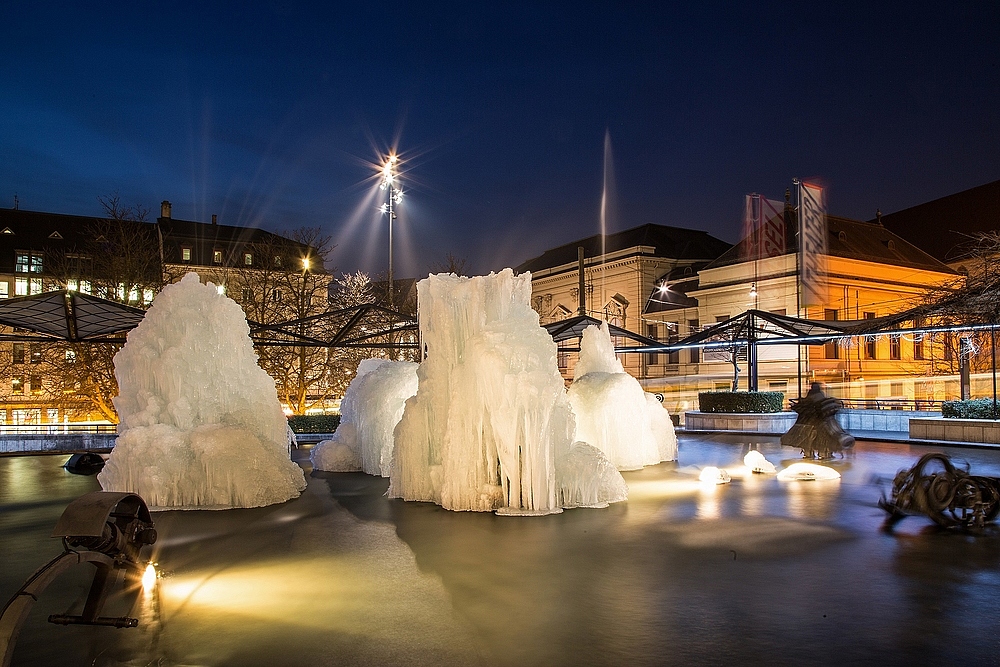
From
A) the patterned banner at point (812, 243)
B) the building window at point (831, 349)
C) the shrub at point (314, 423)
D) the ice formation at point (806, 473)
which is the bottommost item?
the ice formation at point (806, 473)

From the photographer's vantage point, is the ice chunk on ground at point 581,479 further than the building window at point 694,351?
No

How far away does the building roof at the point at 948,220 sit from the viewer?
5547cm

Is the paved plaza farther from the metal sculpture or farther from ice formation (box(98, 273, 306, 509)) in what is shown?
ice formation (box(98, 273, 306, 509))

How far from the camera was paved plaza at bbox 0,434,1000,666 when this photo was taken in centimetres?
609

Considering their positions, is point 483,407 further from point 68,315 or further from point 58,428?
point 58,428

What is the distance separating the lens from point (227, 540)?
10.6 metres

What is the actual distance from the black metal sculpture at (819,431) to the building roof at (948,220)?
4232 centimetres

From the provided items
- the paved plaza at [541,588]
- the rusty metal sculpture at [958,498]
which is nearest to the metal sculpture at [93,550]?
the paved plaza at [541,588]

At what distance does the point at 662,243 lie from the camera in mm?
65500

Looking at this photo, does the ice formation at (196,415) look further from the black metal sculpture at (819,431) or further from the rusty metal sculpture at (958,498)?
the black metal sculpture at (819,431)

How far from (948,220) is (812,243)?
99.5 ft

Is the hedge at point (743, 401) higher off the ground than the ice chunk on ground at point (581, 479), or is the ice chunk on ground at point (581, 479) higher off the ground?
the hedge at point (743, 401)

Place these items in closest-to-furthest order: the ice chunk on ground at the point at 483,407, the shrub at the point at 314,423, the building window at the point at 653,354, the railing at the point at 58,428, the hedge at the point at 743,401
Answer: the ice chunk on ground at the point at 483,407, the railing at the point at 58,428, the shrub at the point at 314,423, the hedge at the point at 743,401, the building window at the point at 653,354

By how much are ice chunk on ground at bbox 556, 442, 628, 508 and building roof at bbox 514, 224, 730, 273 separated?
5203 centimetres
